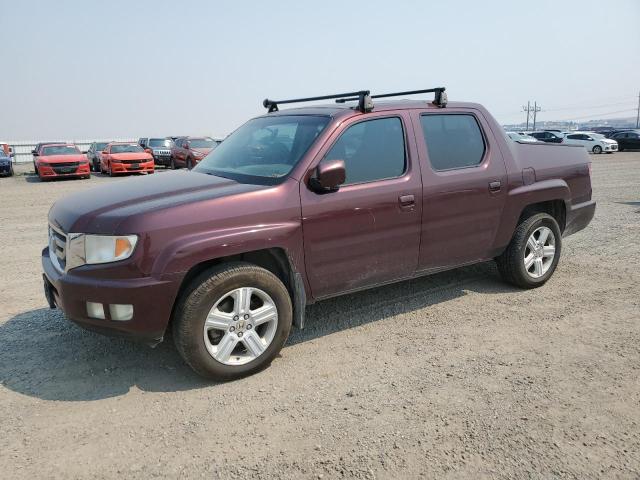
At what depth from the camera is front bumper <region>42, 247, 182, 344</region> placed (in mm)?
3164

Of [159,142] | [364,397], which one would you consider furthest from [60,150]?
[364,397]

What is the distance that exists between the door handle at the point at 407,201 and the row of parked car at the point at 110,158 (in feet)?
57.3

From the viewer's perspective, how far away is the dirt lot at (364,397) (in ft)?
8.71

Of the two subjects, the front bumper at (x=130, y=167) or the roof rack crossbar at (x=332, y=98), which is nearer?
the roof rack crossbar at (x=332, y=98)

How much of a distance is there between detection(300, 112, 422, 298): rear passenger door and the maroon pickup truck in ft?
0.03

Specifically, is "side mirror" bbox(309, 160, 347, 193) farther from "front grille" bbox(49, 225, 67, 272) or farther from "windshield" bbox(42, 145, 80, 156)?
"windshield" bbox(42, 145, 80, 156)

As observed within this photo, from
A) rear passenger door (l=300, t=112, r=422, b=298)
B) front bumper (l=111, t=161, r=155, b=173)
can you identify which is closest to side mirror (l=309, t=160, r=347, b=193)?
rear passenger door (l=300, t=112, r=422, b=298)

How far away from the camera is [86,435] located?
2924mm

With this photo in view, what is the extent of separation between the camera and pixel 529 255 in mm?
5195

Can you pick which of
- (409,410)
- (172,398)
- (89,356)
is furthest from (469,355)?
(89,356)

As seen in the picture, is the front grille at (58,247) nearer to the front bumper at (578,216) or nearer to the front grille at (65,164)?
the front bumper at (578,216)

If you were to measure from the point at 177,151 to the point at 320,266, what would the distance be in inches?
874

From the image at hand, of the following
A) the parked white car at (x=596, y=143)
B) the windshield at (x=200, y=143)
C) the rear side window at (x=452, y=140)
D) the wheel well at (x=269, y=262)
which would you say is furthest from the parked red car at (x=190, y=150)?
the parked white car at (x=596, y=143)

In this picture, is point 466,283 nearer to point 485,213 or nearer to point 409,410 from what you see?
point 485,213
